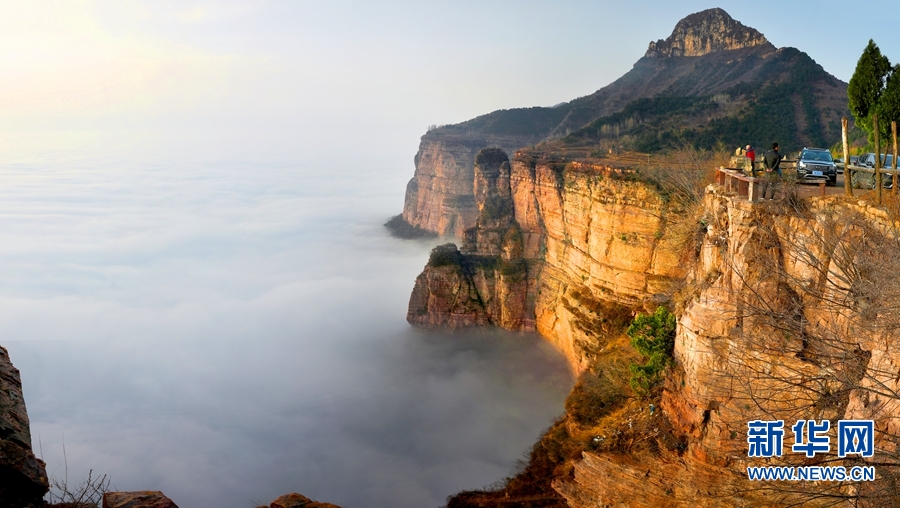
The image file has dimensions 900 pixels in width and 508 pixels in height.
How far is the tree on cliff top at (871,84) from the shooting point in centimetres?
1477

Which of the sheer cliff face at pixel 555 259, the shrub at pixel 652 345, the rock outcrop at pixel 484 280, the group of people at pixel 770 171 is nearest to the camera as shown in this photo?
the group of people at pixel 770 171

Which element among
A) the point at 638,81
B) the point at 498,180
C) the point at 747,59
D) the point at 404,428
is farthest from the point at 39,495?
the point at 638,81

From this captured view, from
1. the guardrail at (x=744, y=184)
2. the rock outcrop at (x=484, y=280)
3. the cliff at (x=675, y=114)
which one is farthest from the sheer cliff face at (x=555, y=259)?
the cliff at (x=675, y=114)

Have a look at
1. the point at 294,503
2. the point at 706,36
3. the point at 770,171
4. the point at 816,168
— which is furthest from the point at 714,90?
the point at 294,503

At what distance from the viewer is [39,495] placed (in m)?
9.34

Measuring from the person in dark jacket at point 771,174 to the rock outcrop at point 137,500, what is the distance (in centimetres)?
1490

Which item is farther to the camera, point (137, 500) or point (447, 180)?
point (447, 180)

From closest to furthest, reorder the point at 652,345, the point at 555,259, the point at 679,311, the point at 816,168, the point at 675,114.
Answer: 1. the point at 816,168
2. the point at 679,311
3. the point at 652,345
4. the point at 555,259
5. the point at 675,114

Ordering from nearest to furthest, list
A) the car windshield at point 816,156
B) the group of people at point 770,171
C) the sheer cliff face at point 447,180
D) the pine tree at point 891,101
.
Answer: the pine tree at point 891,101 → the group of people at point 770,171 → the car windshield at point 816,156 → the sheer cliff face at point 447,180

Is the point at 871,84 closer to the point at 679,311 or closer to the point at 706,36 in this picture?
the point at 679,311

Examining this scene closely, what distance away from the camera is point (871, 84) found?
15.0 meters

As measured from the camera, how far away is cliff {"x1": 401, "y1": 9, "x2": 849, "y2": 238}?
4534cm

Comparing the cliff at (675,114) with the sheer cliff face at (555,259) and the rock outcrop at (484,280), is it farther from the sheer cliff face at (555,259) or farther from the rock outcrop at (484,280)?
the rock outcrop at (484,280)

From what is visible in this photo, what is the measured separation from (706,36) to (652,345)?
7158 cm
